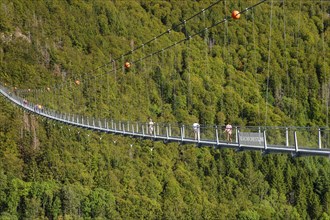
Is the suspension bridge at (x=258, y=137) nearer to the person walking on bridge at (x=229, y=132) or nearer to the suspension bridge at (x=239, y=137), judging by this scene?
the suspension bridge at (x=239, y=137)

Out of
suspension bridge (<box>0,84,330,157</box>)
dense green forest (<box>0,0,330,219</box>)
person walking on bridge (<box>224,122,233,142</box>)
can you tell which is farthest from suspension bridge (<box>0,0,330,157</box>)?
dense green forest (<box>0,0,330,219</box>)

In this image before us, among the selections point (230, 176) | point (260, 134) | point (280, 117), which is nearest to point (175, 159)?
point (230, 176)

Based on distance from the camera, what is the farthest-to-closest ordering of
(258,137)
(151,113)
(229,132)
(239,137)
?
(151,113) < (229,132) < (239,137) < (258,137)

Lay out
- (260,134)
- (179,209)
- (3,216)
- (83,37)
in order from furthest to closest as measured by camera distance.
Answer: (83,37)
(179,209)
(3,216)
(260,134)

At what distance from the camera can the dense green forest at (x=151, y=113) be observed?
9450 cm

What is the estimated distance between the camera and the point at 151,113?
371 ft

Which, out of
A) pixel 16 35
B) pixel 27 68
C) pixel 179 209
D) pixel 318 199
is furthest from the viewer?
pixel 16 35

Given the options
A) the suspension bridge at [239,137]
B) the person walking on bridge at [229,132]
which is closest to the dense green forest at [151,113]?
the suspension bridge at [239,137]

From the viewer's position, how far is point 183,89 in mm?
127312

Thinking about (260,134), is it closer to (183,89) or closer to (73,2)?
(183,89)

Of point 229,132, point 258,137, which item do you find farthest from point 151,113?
point 258,137

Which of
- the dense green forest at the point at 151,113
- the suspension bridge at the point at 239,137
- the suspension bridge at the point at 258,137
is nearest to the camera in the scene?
the suspension bridge at the point at 258,137

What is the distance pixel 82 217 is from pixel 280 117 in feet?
108

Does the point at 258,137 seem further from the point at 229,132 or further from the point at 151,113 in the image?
the point at 151,113
